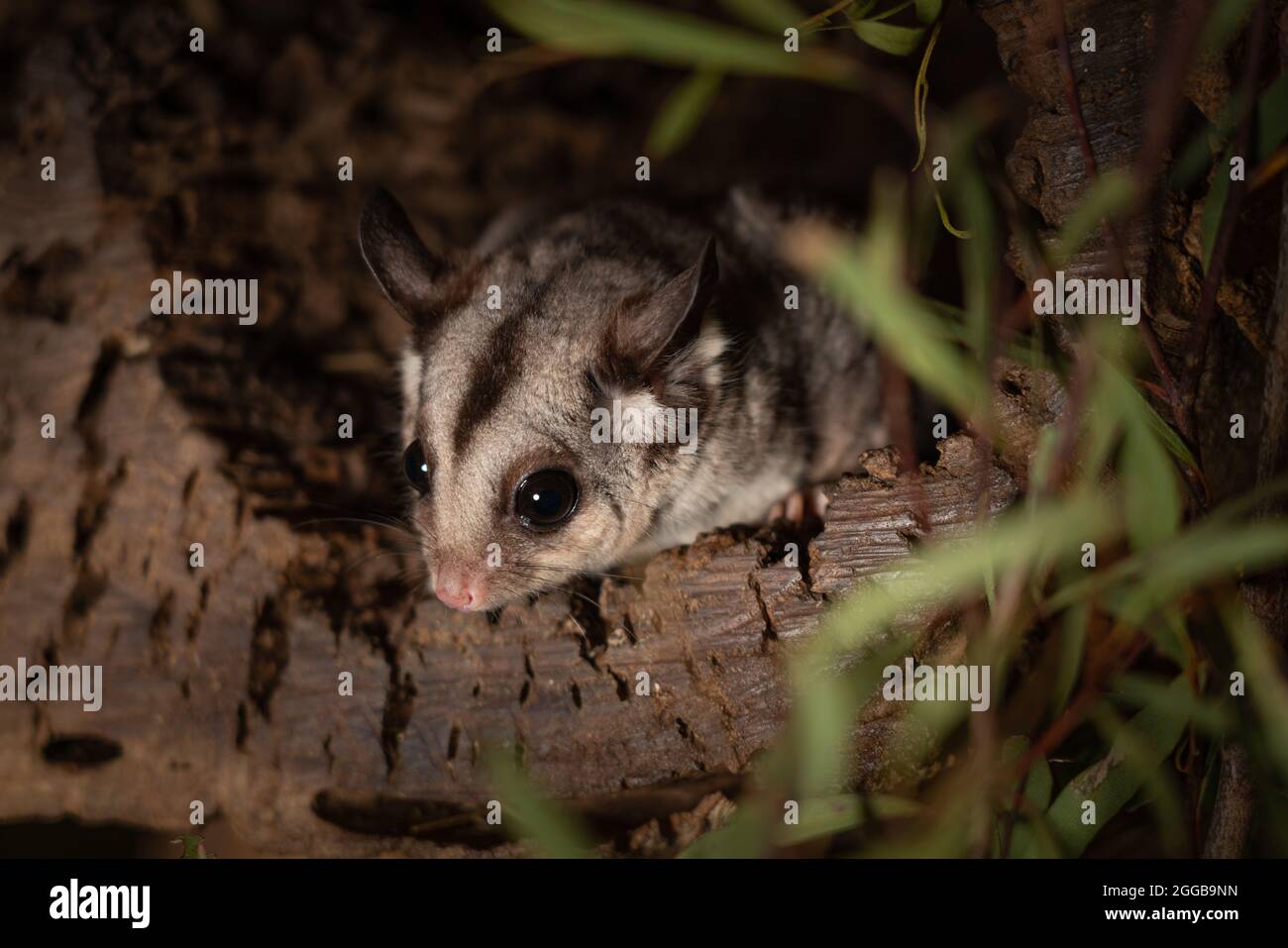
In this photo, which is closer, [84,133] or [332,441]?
[84,133]

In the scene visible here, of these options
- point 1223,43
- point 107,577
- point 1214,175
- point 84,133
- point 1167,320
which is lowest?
point 107,577

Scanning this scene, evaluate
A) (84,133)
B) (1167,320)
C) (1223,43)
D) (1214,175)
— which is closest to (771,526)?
(1167,320)

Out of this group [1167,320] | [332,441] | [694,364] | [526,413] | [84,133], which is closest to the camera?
[1167,320]

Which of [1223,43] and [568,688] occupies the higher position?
[1223,43]

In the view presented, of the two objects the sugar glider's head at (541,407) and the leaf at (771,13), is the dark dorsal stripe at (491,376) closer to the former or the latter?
the sugar glider's head at (541,407)

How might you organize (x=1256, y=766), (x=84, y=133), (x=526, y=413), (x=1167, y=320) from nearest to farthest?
1. (x=1256, y=766)
2. (x=1167, y=320)
3. (x=526, y=413)
4. (x=84, y=133)

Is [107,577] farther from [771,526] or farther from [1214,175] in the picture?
[1214,175]

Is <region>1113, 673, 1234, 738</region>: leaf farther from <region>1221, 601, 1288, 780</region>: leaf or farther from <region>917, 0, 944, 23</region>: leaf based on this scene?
<region>917, 0, 944, 23</region>: leaf

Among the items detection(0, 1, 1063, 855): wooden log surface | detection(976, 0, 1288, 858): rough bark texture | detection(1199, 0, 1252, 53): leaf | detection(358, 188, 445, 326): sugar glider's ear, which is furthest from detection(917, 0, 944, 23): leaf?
detection(358, 188, 445, 326): sugar glider's ear
